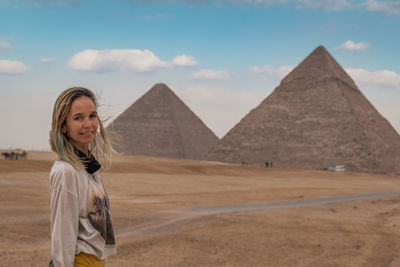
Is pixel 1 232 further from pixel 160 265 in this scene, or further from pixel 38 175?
pixel 38 175

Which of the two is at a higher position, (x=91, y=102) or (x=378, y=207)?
(x=91, y=102)

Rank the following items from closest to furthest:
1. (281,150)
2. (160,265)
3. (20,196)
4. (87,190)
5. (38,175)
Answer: (87,190), (160,265), (20,196), (38,175), (281,150)

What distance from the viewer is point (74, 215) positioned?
2547 millimetres

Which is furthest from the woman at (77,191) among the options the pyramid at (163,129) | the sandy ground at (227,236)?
the pyramid at (163,129)

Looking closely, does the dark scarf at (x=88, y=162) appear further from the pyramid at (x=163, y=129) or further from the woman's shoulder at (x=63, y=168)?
the pyramid at (x=163, y=129)

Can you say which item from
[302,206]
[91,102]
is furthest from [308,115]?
[91,102]

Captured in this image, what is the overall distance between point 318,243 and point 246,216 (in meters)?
2.51

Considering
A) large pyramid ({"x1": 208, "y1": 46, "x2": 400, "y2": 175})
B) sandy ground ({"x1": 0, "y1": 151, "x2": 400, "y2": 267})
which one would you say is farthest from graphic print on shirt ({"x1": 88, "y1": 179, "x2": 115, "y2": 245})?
large pyramid ({"x1": 208, "y1": 46, "x2": 400, "y2": 175})

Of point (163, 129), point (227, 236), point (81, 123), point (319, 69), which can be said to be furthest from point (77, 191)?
point (163, 129)

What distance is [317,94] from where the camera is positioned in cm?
9206

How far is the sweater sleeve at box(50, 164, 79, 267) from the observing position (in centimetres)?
251

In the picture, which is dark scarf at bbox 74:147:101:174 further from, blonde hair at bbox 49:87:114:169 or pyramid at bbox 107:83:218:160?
pyramid at bbox 107:83:218:160

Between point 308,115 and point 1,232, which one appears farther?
point 308,115

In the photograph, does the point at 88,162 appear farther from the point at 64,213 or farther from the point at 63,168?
the point at 64,213
